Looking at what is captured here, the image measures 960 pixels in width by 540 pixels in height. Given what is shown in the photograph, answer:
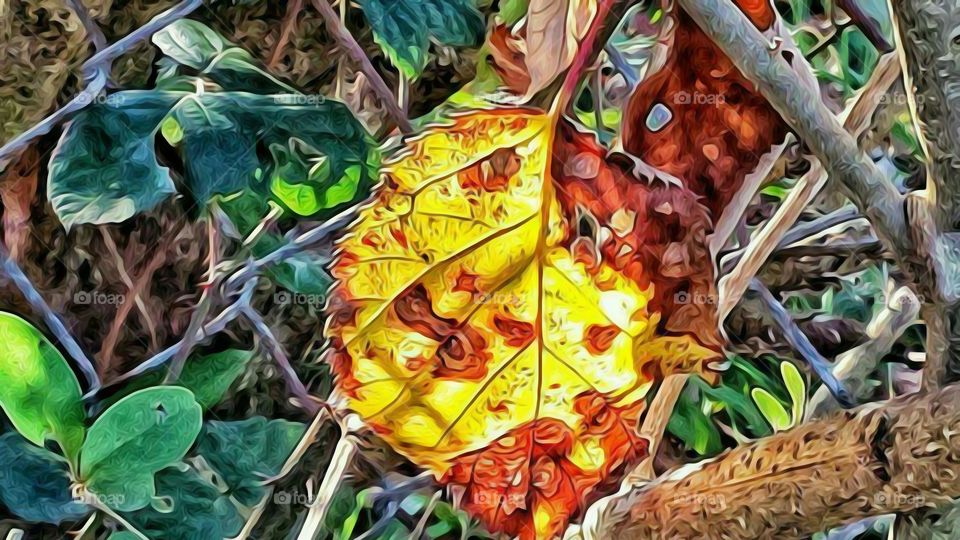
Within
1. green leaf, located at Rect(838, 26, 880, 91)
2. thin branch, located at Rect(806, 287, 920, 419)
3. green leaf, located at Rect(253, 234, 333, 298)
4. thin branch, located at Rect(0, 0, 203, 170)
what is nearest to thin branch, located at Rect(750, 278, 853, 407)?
thin branch, located at Rect(806, 287, 920, 419)

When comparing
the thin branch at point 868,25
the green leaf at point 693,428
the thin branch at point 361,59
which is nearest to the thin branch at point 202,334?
the thin branch at point 361,59

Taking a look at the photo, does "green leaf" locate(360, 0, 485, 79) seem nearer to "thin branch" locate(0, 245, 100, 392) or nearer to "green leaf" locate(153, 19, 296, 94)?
"green leaf" locate(153, 19, 296, 94)

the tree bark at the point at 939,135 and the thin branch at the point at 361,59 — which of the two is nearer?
the tree bark at the point at 939,135

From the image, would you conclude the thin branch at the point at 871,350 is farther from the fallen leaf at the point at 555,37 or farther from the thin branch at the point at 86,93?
the thin branch at the point at 86,93

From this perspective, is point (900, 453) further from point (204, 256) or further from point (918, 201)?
point (204, 256)

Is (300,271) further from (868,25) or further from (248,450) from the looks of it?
(868,25)
